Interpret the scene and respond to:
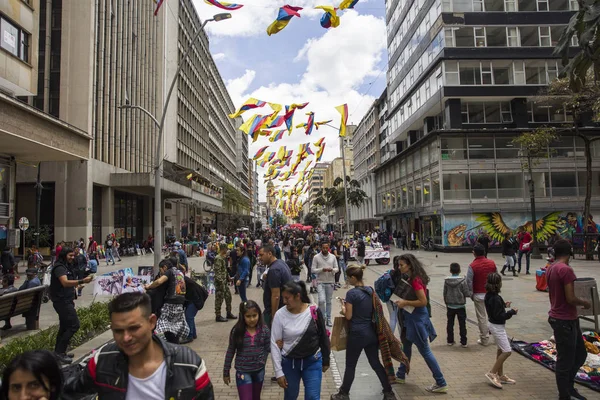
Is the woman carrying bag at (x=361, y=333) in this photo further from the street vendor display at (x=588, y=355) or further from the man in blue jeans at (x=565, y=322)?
the street vendor display at (x=588, y=355)

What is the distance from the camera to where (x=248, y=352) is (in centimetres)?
393

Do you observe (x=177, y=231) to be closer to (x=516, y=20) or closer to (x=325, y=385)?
(x=516, y=20)

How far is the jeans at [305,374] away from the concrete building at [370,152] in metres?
54.8

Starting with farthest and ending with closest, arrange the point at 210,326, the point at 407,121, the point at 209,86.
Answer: the point at 209,86, the point at 407,121, the point at 210,326

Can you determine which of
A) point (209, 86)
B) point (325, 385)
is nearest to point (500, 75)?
point (325, 385)

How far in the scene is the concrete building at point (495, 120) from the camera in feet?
102

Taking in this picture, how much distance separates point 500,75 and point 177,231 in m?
36.7

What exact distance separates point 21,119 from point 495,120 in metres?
30.8

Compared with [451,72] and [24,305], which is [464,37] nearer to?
[451,72]

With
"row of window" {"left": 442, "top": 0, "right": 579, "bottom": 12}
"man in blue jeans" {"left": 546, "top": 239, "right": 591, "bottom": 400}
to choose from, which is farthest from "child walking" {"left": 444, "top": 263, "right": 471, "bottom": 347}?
"row of window" {"left": 442, "top": 0, "right": 579, "bottom": 12}

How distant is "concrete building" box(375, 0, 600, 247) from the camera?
31.0 m

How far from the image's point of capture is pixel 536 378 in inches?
223

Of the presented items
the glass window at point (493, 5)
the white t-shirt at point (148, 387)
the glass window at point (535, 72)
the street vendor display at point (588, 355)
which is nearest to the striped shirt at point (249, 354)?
the white t-shirt at point (148, 387)

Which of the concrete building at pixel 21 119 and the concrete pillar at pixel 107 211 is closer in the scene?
the concrete building at pixel 21 119
